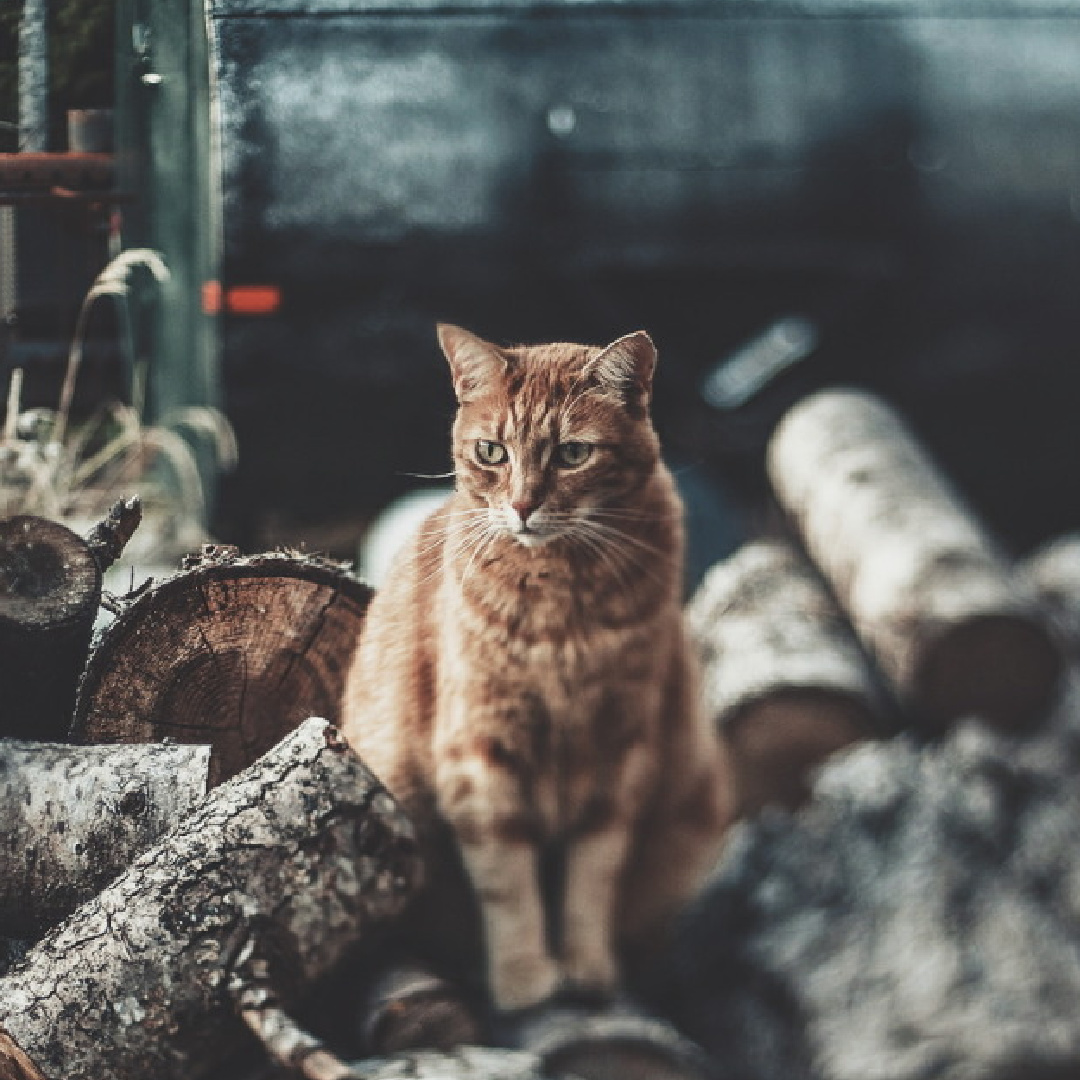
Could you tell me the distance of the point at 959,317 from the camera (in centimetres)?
289

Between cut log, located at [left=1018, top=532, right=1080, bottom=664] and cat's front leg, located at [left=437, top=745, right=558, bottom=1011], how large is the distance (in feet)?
4.77

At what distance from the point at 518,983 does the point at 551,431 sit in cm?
71

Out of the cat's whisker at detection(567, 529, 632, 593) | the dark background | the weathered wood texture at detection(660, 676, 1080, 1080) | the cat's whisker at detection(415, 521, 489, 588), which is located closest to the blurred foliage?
the dark background

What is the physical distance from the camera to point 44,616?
1.86 m

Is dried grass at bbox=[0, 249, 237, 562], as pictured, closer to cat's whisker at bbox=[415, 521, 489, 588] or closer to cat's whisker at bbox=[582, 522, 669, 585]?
cat's whisker at bbox=[415, 521, 489, 588]

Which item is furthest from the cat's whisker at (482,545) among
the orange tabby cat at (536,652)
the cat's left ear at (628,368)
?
the cat's left ear at (628,368)

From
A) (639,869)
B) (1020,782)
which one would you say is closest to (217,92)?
(639,869)

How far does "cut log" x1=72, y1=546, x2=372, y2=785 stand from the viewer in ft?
5.91

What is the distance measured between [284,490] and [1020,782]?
4.68ft

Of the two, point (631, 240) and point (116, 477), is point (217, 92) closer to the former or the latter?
point (116, 477)

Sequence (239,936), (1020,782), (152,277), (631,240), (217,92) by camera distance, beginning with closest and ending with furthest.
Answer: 1. (239,936)
2. (217,92)
3. (152,277)
4. (1020,782)
5. (631,240)

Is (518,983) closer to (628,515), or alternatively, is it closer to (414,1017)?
(414,1017)

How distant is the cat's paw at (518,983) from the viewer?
1.77m

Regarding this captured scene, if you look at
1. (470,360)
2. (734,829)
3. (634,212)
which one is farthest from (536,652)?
(634,212)
